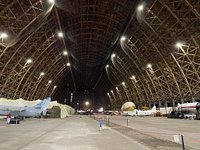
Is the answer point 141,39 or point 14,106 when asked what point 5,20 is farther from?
point 141,39

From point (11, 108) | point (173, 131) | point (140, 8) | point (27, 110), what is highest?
point (140, 8)

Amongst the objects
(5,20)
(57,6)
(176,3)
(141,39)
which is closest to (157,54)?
(141,39)

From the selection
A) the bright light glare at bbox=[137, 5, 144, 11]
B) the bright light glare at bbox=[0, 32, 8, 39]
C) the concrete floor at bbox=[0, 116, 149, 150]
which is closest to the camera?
the concrete floor at bbox=[0, 116, 149, 150]

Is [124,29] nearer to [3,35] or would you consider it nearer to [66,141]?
[3,35]

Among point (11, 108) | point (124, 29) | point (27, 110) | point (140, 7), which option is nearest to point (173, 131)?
point (140, 7)

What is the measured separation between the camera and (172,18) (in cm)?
3419

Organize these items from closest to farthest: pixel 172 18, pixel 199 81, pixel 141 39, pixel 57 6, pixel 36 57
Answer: pixel 57 6
pixel 172 18
pixel 199 81
pixel 141 39
pixel 36 57

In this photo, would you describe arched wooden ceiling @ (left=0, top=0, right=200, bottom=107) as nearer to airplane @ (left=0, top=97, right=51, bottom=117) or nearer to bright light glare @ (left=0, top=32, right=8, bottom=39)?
bright light glare @ (left=0, top=32, right=8, bottom=39)

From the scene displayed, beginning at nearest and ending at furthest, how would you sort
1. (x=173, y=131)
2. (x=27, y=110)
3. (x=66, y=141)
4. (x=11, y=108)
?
(x=66, y=141) → (x=173, y=131) → (x=11, y=108) → (x=27, y=110)

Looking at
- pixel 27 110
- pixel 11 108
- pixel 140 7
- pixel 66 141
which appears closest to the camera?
Result: pixel 66 141

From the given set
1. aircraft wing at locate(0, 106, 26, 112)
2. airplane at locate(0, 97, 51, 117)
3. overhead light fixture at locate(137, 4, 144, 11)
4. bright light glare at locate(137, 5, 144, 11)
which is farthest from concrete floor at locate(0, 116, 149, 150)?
airplane at locate(0, 97, 51, 117)

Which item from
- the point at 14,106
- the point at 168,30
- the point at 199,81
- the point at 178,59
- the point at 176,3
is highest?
the point at 176,3

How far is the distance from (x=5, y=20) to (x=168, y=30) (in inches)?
1056

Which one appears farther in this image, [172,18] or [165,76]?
[165,76]
